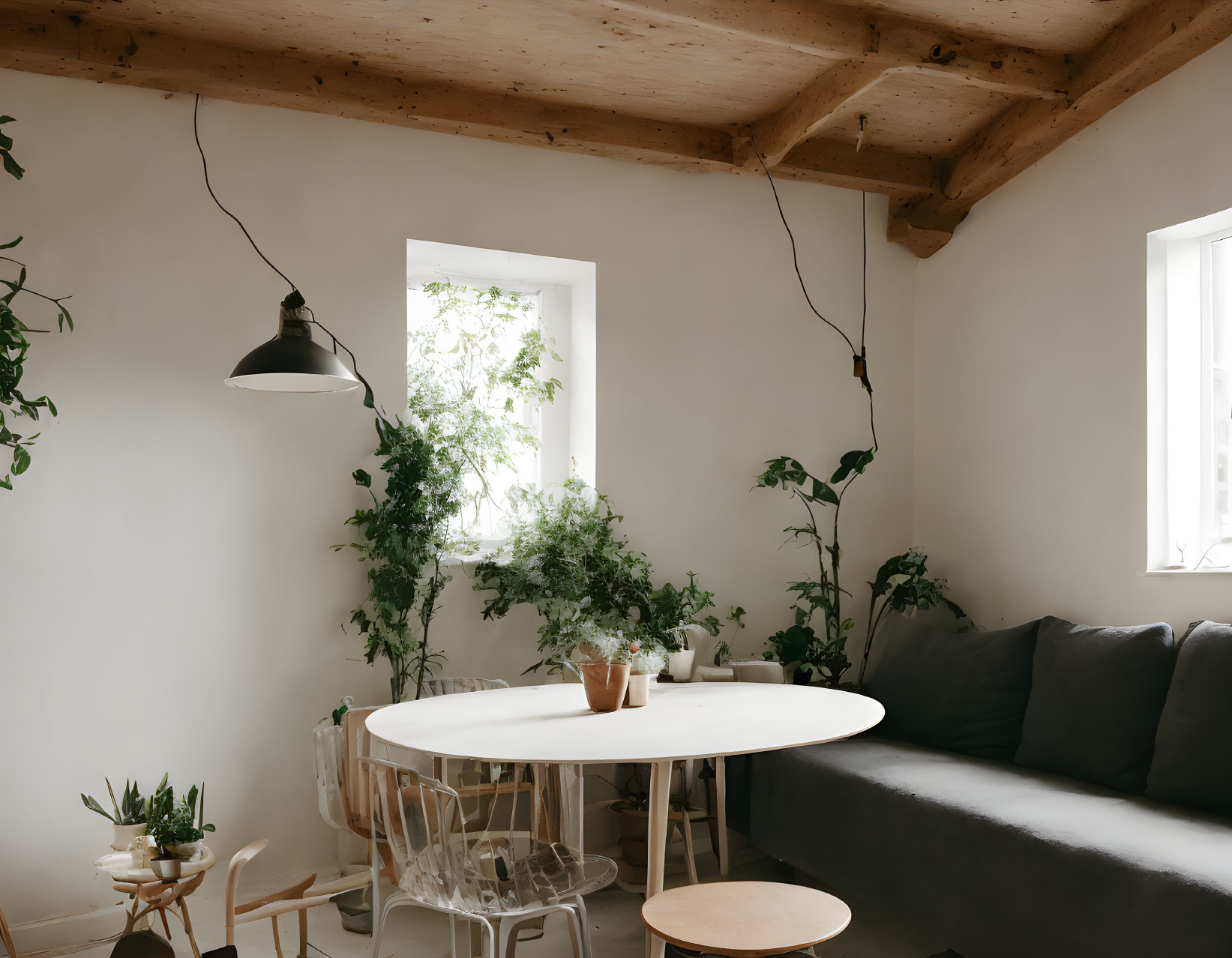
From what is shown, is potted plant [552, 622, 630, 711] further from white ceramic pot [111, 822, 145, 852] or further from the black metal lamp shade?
white ceramic pot [111, 822, 145, 852]

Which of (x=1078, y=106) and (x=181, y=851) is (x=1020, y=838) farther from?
(x=1078, y=106)

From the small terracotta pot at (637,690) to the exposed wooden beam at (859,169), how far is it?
253 cm

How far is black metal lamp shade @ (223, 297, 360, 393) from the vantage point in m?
2.64

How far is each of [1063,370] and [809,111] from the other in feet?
4.81

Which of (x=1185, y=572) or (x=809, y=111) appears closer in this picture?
(x=1185, y=572)

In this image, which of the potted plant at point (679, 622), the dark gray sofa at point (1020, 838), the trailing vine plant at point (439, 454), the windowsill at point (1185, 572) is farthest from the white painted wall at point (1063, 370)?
the trailing vine plant at point (439, 454)

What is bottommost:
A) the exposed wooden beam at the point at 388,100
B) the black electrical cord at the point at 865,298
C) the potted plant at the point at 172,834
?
the potted plant at the point at 172,834

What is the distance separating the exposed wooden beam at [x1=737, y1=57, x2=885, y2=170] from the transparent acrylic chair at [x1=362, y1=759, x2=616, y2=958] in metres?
2.74

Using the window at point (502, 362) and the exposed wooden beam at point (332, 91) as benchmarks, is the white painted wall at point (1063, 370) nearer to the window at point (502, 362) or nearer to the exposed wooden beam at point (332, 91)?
the exposed wooden beam at point (332, 91)

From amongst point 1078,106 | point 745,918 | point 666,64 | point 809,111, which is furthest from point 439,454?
point 1078,106

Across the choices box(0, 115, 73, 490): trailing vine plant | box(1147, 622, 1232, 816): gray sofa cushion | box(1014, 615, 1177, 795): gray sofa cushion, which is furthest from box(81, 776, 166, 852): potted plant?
box(1147, 622, 1232, 816): gray sofa cushion

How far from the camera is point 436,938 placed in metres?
3.10

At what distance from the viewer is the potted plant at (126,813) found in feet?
9.16

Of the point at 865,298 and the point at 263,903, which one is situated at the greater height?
the point at 865,298
